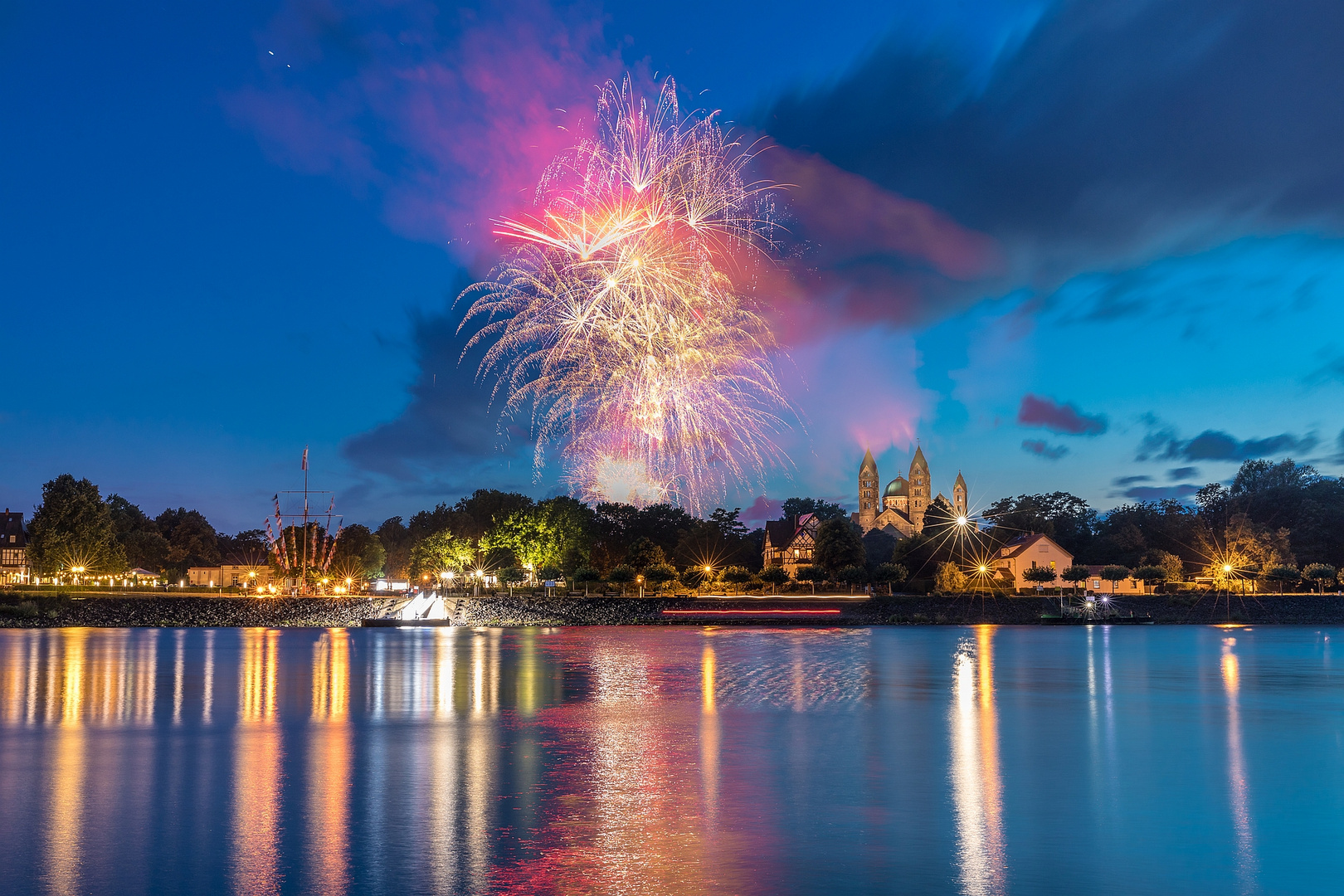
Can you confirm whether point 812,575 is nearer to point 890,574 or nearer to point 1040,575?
point 890,574

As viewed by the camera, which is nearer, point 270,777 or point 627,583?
point 270,777

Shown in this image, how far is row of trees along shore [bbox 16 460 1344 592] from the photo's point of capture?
354 feet

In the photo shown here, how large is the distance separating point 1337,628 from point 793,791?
318ft

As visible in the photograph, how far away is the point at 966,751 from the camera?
20.4 metres

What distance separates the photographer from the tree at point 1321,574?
10221 cm

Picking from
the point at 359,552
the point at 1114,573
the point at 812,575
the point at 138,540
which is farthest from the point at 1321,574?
the point at 138,540

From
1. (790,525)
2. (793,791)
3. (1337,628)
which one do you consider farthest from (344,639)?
(790,525)

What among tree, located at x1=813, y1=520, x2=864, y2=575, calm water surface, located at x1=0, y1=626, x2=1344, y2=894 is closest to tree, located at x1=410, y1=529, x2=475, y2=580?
tree, located at x1=813, y1=520, x2=864, y2=575

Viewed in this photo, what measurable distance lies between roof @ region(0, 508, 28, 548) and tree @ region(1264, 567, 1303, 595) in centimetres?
16021

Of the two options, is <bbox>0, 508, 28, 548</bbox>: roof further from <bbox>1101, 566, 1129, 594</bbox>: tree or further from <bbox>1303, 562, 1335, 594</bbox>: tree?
<bbox>1303, 562, 1335, 594</bbox>: tree

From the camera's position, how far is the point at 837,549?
10719cm

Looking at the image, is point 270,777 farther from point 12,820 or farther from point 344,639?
point 344,639

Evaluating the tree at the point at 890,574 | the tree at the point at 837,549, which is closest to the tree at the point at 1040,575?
the tree at the point at 890,574

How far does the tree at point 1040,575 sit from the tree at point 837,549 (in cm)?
2045
